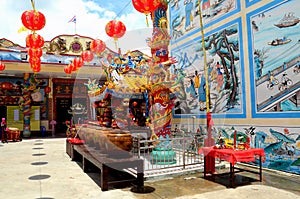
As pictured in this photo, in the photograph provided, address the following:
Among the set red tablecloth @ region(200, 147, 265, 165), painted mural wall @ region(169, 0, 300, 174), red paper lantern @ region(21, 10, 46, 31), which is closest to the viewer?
red tablecloth @ region(200, 147, 265, 165)

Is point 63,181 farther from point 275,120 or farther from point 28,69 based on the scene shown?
point 28,69

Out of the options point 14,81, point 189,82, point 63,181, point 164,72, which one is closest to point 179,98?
point 189,82

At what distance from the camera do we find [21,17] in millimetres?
7289

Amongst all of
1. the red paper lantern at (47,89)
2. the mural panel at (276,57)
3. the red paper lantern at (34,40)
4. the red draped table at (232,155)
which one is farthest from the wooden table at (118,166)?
the red paper lantern at (47,89)

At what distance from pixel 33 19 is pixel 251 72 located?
21.4ft

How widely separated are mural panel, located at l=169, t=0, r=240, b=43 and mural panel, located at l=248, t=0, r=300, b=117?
1.12 metres

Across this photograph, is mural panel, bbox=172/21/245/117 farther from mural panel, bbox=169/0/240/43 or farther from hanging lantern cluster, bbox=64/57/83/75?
hanging lantern cluster, bbox=64/57/83/75

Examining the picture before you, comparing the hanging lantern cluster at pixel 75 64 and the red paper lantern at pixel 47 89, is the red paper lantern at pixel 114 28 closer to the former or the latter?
the hanging lantern cluster at pixel 75 64

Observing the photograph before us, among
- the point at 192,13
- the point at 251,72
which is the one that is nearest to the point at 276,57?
the point at 251,72

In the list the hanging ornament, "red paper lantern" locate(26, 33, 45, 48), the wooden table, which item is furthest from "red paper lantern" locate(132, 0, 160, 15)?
"red paper lantern" locate(26, 33, 45, 48)

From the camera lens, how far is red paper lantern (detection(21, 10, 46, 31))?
23.9ft

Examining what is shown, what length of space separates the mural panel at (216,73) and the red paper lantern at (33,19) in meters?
4.54

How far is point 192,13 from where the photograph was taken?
30.5ft

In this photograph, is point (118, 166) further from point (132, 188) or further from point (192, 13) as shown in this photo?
point (192, 13)
